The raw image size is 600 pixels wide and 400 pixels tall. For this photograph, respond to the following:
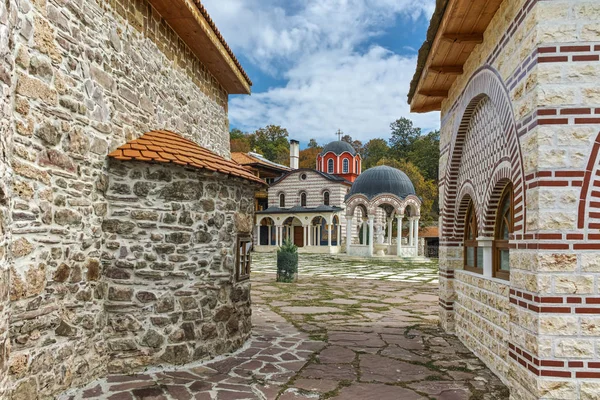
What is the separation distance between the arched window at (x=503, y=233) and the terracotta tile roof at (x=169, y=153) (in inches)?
110

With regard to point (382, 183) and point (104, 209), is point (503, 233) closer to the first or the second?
point (104, 209)

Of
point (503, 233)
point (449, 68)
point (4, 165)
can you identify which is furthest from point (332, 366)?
point (449, 68)

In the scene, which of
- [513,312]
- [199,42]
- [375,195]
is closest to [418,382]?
[513,312]

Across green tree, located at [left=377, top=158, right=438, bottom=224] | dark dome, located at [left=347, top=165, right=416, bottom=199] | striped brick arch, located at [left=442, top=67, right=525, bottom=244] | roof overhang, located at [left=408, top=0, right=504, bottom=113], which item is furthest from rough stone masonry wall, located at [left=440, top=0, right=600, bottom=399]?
green tree, located at [left=377, top=158, right=438, bottom=224]

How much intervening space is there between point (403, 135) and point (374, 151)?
4.04 metres

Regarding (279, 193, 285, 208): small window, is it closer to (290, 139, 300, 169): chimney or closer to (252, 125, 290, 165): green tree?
(290, 139, 300, 169): chimney

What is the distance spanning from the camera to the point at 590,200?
329cm

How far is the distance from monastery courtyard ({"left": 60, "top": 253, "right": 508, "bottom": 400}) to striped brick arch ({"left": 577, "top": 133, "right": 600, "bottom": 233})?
5.77ft

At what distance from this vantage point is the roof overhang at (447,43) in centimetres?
429

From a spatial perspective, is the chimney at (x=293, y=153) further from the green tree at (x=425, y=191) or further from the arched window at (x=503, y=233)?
the arched window at (x=503, y=233)

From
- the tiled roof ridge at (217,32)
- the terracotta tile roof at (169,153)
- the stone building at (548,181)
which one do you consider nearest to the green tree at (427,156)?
the tiled roof ridge at (217,32)

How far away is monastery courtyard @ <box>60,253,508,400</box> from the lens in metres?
4.14

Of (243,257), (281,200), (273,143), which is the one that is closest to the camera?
(243,257)

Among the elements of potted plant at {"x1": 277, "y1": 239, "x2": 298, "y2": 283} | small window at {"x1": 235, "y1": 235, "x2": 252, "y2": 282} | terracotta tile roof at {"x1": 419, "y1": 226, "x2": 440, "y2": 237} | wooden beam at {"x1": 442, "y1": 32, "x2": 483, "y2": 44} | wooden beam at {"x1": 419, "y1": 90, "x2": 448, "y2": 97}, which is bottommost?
potted plant at {"x1": 277, "y1": 239, "x2": 298, "y2": 283}
